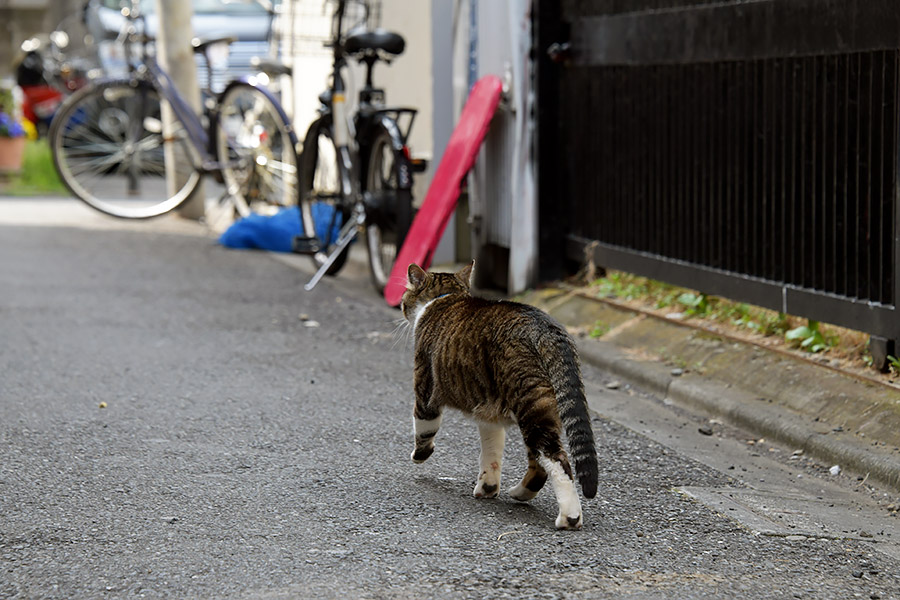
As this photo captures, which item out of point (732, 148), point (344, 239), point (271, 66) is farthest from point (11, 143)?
point (732, 148)

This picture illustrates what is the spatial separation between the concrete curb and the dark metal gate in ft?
1.56

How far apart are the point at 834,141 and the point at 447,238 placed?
379 cm

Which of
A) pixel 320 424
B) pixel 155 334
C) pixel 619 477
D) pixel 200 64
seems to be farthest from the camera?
pixel 200 64

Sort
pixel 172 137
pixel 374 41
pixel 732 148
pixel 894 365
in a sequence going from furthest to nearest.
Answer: pixel 172 137 → pixel 374 41 → pixel 732 148 → pixel 894 365

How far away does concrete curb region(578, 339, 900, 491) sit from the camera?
4207mm

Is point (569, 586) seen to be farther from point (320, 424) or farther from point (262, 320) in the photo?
point (262, 320)

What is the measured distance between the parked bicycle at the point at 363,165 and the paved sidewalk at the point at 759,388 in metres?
Answer: 1.45

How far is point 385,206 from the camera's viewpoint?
24.8 ft

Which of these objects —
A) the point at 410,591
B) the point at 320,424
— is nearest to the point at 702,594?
the point at 410,591

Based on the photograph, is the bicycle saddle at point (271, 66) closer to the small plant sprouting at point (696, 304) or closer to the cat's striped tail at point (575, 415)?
the small plant sprouting at point (696, 304)

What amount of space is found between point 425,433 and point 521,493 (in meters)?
0.41

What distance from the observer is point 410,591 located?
120 inches

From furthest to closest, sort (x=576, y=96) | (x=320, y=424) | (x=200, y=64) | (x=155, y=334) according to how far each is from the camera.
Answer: (x=200, y=64) → (x=576, y=96) → (x=155, y=334) → (x=320, y=424)

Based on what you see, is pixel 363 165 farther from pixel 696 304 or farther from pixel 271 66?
pixel 696 304
